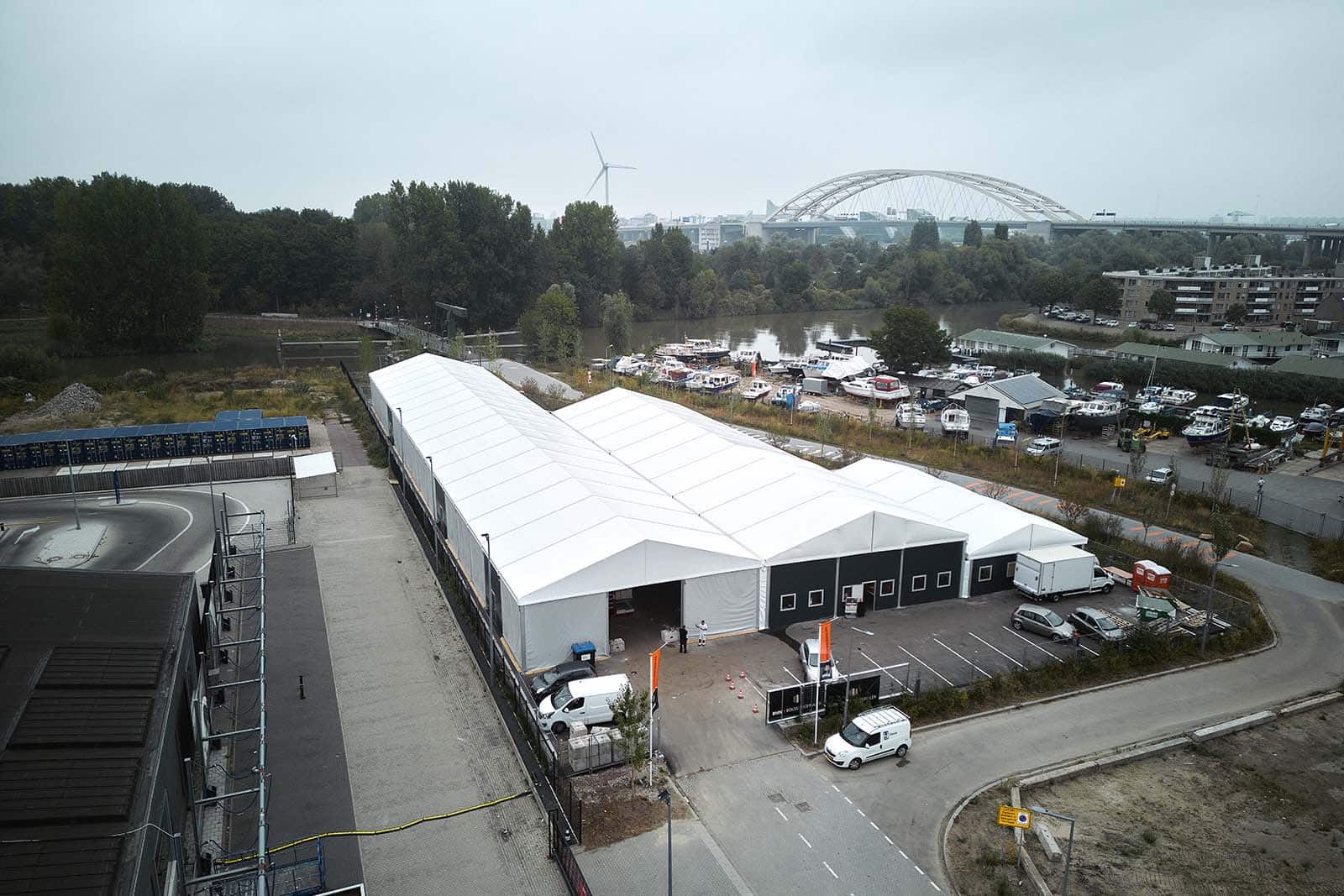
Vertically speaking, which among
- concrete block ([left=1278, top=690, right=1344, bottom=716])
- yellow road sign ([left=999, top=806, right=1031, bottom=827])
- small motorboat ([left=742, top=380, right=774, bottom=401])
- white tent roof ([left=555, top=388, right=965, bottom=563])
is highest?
white tent roof ([left=555, top=388, right=965, bottom=563])

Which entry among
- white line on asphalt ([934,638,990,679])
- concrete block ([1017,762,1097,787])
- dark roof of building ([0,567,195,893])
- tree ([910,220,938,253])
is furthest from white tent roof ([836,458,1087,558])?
tree ([910,220,938,253])

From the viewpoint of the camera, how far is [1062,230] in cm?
12638

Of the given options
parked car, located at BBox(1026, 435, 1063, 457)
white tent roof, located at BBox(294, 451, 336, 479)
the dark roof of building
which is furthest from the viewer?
parked car, located at BBox(1026, 435, 1063, 457)

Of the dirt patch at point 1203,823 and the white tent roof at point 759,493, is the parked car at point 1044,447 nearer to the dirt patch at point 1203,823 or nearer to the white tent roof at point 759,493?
the white tent roof at point 759,493

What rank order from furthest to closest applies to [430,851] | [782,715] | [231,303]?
[231,303], [782,715], [430,851]

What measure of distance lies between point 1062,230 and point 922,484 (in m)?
123

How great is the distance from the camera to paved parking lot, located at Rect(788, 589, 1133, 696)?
14055 millimetres

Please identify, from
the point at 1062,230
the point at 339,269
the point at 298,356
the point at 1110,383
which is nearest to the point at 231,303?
the point at 339,269

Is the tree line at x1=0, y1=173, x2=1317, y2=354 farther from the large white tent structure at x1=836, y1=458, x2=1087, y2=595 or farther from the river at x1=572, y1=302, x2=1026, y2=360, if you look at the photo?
the large white tent structure at x1=836, y1=458, x2=1087, y2=595

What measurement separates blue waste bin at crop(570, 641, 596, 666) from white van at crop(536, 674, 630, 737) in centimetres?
111

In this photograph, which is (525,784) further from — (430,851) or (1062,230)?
(1062,230)

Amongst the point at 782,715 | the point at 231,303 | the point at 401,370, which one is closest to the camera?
the point at 782,715

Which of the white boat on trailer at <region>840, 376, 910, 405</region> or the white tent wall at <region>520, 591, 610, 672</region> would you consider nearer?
the white tent wall at <region>520, 591, 610, 672</region>

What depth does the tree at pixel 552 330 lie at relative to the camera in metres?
52.3
